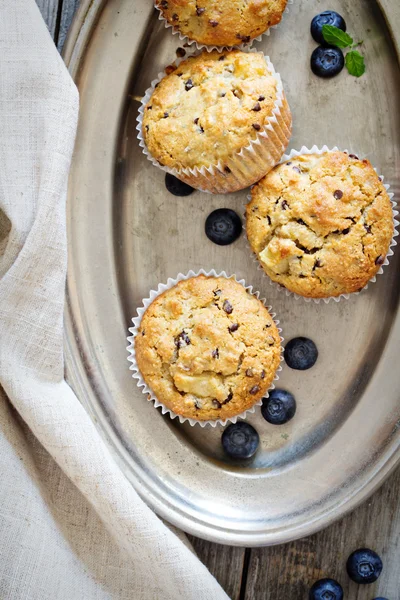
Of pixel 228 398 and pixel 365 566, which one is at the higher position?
pixel 228 398

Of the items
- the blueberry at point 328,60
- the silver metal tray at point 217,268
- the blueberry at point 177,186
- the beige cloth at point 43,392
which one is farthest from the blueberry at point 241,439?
the blueberry at point 328,60

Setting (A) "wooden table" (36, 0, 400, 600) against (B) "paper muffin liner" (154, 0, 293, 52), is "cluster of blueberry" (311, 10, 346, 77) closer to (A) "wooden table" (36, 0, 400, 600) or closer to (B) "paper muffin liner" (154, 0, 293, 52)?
(B) "paper muffin liner" (154, 0, 293, 52)

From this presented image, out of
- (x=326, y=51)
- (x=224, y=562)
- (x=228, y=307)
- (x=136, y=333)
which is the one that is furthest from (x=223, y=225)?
(x=224, y=562)

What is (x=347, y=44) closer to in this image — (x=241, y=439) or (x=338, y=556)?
(x=241, y=439)

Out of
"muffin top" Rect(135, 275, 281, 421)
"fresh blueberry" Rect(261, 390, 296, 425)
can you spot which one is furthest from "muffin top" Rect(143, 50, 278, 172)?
"fresh blueberry" Rect(261, 390, 296, 425)

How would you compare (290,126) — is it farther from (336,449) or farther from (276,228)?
(336,449)

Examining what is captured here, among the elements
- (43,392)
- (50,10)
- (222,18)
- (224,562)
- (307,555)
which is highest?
(222,18)

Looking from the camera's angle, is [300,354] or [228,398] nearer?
[228,398]

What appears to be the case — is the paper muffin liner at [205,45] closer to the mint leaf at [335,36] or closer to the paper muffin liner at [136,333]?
the mint leaf at [335,36]
